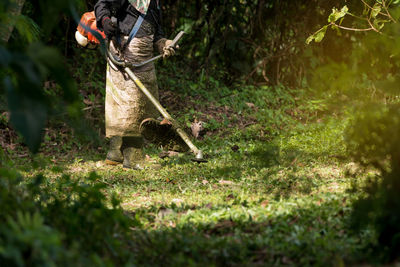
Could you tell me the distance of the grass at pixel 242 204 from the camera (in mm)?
2334

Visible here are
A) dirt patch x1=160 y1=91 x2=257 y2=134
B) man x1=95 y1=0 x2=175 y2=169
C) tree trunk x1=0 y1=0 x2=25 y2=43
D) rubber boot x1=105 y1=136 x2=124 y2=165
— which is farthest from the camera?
dirt patch x1=160 y1=91 x2=257 y2=134

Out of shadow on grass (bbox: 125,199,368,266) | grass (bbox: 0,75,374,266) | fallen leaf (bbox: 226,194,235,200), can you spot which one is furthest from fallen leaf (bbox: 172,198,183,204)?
shadow on grass (bbox: 125,199,368,266)

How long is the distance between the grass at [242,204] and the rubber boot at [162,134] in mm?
227

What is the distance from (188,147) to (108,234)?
106 inches

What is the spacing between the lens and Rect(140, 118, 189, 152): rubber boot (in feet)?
15.5

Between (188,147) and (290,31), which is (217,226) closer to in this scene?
(188,147)

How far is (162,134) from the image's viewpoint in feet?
15.8

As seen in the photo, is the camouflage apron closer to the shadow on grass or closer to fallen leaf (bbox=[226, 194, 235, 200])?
fallen leaf (bbox=[226, 194, 235, 200])

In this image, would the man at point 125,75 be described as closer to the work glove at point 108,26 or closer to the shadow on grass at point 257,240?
A: the work glove at point 108,26

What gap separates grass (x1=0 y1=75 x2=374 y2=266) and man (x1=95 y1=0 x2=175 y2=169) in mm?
293

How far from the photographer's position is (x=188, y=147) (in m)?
4.84

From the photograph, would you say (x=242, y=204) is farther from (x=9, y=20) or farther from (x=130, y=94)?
(x=130, y=94)

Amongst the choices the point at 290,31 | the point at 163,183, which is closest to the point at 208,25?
the point at 290,31

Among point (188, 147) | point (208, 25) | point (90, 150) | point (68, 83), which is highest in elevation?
point (208, 25)
